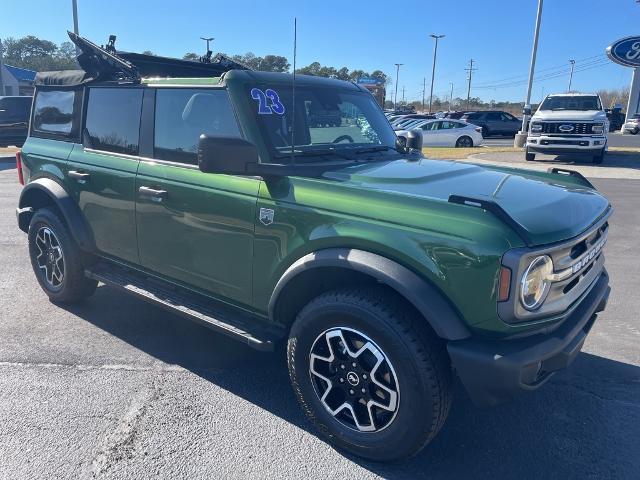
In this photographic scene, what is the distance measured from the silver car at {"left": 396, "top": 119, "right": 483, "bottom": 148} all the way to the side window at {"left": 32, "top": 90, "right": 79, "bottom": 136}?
20.3 metres

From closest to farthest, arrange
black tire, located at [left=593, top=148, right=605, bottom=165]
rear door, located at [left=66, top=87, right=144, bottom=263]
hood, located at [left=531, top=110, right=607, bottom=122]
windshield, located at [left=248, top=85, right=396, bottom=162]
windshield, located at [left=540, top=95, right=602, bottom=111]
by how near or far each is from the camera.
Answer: windshield, located at [left=248, top=85, right=396, bottom=162] < rear door, located at [left=66, top=87, right=144, bottom=263] < hood, located at [left=531, top=110, right=607, bottom=122] < black tire, located at [left=593, top=148, right=605, bottom=165] < windshield, located at [left=540, top=95, right=602, bottom=111]

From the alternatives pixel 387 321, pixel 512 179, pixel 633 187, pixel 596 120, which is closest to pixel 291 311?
pixel 387 321

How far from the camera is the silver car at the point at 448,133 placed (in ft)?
78.0

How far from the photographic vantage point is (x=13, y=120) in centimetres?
1820

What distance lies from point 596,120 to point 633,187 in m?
4.10

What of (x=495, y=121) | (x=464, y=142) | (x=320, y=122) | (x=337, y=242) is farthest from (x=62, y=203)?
(x=495, y=121)

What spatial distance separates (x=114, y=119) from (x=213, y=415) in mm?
2417

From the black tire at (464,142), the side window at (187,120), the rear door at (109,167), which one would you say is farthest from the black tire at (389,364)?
the black tire at (464,142)

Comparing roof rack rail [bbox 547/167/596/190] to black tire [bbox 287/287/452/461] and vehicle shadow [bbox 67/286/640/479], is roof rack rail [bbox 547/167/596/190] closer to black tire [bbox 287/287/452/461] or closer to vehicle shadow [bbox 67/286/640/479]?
vehicle shadow [bbox 67/286/640/479]

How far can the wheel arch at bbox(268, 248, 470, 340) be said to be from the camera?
2.45m

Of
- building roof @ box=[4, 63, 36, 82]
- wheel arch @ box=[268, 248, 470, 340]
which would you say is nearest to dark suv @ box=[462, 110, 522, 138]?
wheel arch @ box=[268, 248, 470, 340]

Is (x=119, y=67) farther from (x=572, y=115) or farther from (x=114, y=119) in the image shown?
(x=572, y=115)

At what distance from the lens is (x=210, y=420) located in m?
3.16

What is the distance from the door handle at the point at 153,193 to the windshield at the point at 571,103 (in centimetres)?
1584
